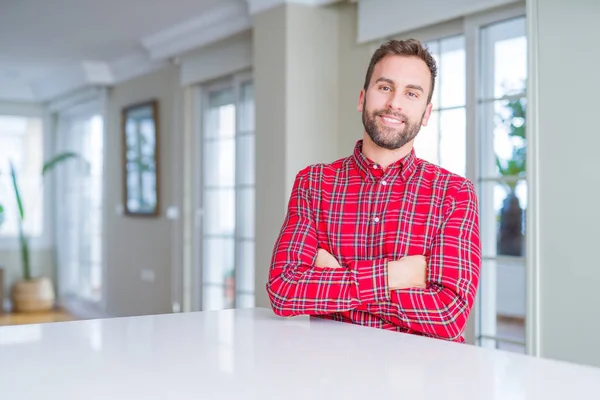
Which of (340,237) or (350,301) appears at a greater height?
(340,237)

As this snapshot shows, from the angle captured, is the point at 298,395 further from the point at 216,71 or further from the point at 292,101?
the point at 216,71

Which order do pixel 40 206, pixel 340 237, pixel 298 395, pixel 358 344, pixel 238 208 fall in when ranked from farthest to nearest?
pixel 40 206
pixel 238 208
pixel 340 237
pixel 358 344
pixel 298 395

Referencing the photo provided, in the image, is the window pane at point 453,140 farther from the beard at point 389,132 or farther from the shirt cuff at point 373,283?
the shirt cuff at point 373,283

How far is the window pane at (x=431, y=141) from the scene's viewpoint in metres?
3.92

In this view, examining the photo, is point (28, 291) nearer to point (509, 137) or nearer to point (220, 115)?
point (220, 115)

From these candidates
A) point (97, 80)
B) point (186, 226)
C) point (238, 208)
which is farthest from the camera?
point (97, 80)

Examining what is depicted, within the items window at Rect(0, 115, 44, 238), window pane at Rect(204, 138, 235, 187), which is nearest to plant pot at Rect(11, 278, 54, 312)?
window at Rect(0, 115, 44, 238)

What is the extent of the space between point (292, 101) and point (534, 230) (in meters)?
1.91

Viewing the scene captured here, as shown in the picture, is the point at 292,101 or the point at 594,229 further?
the point at 292,101

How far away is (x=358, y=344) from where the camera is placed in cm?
143

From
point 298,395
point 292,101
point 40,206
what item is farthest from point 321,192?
point 40,206

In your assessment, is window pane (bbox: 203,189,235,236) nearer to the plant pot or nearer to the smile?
the plant pot

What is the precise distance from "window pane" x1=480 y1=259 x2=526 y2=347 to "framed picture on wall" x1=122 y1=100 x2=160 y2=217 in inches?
146

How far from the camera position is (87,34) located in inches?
241
